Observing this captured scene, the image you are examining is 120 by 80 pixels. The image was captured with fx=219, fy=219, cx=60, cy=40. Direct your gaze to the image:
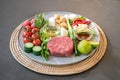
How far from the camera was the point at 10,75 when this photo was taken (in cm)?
112

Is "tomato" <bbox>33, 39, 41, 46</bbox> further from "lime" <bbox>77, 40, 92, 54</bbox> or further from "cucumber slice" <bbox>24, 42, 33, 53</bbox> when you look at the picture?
"lime" <bbox>77, 40, 92, 54</bbox>

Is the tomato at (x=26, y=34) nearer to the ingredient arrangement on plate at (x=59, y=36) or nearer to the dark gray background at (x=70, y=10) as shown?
the ingredient arrangement on plate at (x=59, y=36)

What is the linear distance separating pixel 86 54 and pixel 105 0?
0.70m

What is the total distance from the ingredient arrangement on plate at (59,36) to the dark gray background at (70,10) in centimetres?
10

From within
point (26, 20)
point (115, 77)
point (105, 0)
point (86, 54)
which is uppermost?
point (105, 0)

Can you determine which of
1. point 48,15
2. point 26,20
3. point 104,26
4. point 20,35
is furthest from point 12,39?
point 104,26

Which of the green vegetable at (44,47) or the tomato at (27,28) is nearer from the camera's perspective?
the green vegetable at (44,47)

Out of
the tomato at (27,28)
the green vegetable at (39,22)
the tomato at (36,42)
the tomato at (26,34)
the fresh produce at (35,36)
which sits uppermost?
the green vegetable at (39,22)

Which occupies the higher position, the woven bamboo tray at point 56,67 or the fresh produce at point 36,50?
the fresh produce at point 36,50

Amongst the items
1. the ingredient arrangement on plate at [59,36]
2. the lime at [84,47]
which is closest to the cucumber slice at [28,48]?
the ingredient arrangement on plate at [59,36]

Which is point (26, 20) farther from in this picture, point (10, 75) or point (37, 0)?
point (10, 75)

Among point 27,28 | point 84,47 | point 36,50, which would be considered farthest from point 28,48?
point 84,47

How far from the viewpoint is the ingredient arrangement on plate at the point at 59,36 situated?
1.19 m

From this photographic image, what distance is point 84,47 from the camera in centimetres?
118
